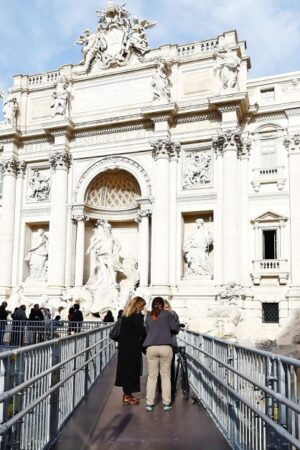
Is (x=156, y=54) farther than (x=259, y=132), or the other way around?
(x=156, y=54)

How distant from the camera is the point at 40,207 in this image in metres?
28.9

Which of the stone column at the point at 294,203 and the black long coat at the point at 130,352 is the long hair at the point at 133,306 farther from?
the stone column at the point at 294,203

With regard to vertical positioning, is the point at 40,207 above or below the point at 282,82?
below

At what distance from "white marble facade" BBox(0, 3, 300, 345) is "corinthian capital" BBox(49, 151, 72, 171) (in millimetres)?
57

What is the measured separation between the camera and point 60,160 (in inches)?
1102

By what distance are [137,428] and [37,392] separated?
6.26 ft

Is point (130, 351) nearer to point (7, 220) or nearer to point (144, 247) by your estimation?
point (144, 247)

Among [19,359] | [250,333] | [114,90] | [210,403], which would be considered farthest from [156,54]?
[19,359]

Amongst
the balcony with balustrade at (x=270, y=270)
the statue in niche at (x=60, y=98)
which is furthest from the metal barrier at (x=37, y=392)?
the statue in niche at (x=60, y=98)

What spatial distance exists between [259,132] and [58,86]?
11720mm

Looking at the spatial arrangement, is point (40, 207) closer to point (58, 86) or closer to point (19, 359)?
point (58, 86)

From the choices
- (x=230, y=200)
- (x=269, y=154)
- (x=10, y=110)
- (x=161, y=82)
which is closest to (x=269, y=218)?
(x=230, y=200)

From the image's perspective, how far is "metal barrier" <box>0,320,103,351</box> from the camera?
52.8ft

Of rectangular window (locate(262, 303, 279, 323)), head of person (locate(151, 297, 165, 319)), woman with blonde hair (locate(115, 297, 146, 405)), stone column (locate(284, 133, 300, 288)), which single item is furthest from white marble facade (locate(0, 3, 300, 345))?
head of person (locate(151, 297, 165, 319))
